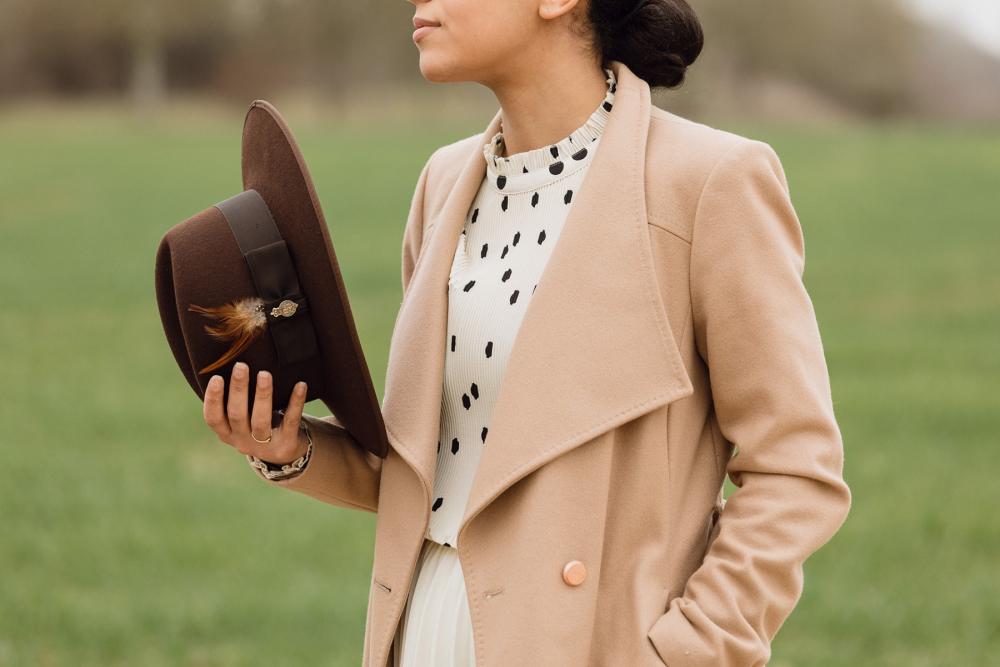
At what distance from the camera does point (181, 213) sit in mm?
22969

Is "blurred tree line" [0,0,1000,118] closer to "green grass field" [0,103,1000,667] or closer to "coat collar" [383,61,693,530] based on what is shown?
"green grass field" [0,103,1000,667]

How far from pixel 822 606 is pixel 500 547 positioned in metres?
4.30

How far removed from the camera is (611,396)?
2.12 meters

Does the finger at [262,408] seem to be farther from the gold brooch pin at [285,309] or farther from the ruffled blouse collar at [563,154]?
the ruffled blouse collar at [563,154]

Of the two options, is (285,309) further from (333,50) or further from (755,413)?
(333,50)

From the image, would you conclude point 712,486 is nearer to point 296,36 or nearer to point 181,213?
point 181,213

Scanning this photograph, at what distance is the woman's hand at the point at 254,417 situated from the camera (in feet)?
7.22

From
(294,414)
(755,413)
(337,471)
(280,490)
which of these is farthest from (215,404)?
(280,490)

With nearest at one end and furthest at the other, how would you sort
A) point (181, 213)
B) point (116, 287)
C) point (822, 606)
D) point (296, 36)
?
point (822, 606), point (116, 287), point (181, 213), point (296, 36)

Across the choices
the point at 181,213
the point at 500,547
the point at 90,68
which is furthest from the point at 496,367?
the point at 90,68

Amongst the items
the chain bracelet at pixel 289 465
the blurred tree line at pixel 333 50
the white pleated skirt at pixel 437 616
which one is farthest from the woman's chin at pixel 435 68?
the blurred tree line at pixel 333 50

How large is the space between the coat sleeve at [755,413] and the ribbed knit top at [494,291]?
288 millimetres

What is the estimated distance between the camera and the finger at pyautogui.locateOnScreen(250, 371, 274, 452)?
2.20 metres

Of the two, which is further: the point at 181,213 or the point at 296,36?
the point at 296,36
